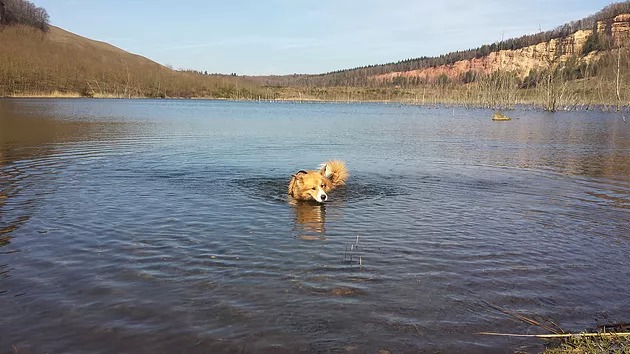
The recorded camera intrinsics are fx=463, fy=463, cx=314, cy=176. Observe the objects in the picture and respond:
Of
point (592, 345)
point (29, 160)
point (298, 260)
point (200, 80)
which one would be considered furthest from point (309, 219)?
point (200, 80)

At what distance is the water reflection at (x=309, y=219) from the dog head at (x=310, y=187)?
20 cm

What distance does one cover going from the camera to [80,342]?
5.01m

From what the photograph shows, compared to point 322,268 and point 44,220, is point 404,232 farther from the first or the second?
point 44,220

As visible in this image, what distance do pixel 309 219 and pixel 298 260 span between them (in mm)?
3014

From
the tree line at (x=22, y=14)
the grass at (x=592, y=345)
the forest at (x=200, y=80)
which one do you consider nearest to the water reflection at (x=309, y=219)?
the grass at (x=592, y=345)

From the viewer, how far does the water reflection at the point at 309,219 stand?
9.52 meters

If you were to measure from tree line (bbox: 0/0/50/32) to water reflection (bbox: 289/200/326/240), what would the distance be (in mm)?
183267

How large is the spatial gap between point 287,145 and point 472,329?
2271 cm

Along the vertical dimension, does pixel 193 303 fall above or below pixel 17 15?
below

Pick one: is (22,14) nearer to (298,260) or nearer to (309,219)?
(309,219)

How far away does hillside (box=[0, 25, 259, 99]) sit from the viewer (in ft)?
373

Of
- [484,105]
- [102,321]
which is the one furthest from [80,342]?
[484,105]

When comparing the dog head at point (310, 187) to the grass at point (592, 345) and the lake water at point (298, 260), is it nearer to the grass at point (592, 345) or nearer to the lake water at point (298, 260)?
the lake water at point (298, 260)

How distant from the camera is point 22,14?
6540 inches
